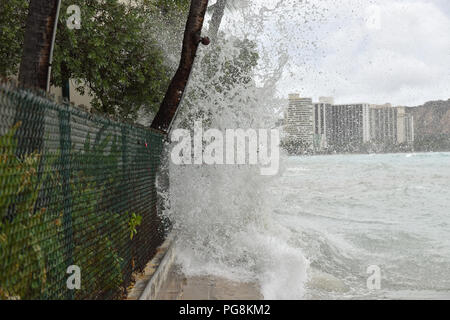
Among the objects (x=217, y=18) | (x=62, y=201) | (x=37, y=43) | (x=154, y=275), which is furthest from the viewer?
(x=217, y=18)

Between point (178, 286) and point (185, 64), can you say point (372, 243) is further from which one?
point (178, 286)

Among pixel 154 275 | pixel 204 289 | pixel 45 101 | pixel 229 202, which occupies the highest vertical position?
pixel 45 101

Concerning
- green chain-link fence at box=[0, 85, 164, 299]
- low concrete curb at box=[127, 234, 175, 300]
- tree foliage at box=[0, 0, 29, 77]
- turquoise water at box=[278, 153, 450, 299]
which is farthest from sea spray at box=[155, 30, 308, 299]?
tree foliage at box=[0, 0, 29, 77]

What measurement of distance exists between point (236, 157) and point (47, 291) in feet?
22.8

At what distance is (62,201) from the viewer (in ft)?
10.6

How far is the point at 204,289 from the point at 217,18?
746cm

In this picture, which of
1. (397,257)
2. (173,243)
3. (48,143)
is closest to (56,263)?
(48,143)

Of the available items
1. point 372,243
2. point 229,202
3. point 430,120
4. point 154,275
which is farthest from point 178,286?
point 430,120

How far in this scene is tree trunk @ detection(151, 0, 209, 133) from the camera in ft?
26.9

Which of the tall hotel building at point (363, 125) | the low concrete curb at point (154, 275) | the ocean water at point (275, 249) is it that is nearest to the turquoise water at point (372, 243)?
the ocean water at point (275, 249)

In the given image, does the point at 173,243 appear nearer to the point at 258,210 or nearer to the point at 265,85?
the point at 258,210
